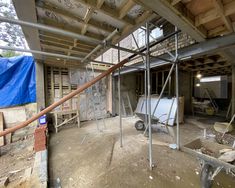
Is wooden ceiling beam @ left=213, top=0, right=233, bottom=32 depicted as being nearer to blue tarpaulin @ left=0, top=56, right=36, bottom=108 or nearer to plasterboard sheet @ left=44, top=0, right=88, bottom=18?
plasterboard sheet @ left=44, top=0, right=88, bottom=18

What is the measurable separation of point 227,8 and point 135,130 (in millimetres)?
3773

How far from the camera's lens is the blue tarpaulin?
384 cm

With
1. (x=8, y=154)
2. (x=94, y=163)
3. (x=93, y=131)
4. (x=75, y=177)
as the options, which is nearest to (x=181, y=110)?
(x=93, y=131)

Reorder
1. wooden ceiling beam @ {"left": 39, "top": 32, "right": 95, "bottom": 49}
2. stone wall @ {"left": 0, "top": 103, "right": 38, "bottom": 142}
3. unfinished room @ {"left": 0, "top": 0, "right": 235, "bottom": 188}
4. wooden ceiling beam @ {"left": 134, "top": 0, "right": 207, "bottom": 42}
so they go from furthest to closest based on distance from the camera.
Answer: stone wall @ {"left": 0, "top": 103, "right": 38, "bottom": 142}, wooden ceiling beam @ {"left": 39, "top": 32, "right": 95, "bottom": 49}, unfinished room @ {"left": 0, "top": 0, "right": 235, "bottom": 188}, wooden ceiling beam @ {"left": 134, "top": 0, "right": 207, "bottom": 42}

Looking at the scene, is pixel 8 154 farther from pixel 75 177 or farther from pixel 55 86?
pixel 55 86

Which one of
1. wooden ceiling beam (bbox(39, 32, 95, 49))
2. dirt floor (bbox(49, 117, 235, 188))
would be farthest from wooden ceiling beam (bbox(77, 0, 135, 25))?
dirt floor (bbox(49, 117, 235, 188))

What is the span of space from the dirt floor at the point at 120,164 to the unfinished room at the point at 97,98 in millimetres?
18

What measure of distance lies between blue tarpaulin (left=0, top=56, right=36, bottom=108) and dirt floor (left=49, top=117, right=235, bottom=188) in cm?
183

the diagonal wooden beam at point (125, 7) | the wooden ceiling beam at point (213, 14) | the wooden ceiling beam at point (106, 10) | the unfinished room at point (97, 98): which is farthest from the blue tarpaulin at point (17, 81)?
the wooden ceiling beam at point (213, 14)

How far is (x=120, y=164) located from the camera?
250 centimetres

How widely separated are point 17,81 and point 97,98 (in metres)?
3.11

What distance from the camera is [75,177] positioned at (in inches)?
85.3

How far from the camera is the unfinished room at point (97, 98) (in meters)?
1.60

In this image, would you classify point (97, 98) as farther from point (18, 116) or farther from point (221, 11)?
point (221, 11)
